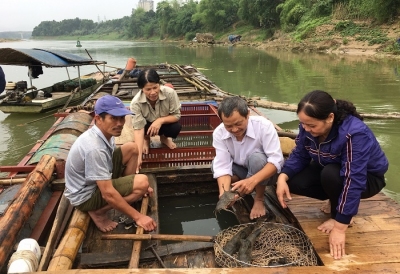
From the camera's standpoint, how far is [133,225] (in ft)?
8.69

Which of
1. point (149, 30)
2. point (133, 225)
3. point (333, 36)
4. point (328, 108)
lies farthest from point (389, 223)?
point (149, 30)

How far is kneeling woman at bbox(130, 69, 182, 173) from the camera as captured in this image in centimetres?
350

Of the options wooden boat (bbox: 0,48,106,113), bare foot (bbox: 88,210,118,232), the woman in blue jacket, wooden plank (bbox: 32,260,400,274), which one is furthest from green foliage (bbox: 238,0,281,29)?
wooden plank (bbox: 32,260,400,274)

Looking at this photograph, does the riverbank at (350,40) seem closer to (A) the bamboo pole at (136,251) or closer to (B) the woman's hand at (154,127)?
(B) the woman's hand at (154,127)

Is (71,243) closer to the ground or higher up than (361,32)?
closer to the ground

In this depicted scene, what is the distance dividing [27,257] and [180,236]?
3.20 ft

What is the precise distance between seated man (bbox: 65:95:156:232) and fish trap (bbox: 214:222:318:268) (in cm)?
60

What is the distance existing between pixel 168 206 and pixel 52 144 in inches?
59.8

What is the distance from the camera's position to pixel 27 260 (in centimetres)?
190

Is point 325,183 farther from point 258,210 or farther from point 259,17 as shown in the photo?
point 259,17

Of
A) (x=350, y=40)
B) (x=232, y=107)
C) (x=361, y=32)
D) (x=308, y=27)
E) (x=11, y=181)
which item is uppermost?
(x=308, y=27)

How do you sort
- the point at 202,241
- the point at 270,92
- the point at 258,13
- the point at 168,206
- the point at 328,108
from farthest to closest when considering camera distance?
the point at 258,13 → the point at 270,92 → the point at 168,206 → the point at 202,241 → the point at 328,108

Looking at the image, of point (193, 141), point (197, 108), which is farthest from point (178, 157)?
point (197, 108)

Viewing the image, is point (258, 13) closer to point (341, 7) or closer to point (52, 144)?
point (341, 7)
